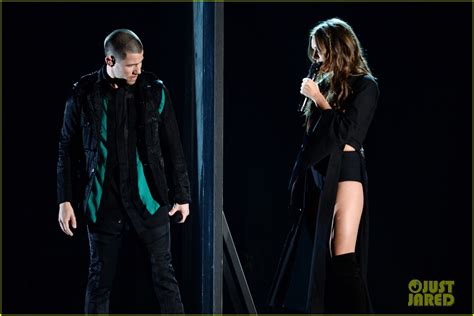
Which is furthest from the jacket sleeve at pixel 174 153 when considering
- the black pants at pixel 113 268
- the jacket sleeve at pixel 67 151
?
the jacket sleeve at pixel 67 151

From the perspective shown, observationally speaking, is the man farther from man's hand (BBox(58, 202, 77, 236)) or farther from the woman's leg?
the woman's leg

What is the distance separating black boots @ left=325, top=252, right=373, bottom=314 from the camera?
10.8ft

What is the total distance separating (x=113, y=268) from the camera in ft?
11.0

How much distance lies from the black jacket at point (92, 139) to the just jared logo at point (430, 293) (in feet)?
4.89

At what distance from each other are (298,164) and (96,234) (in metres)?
0.86

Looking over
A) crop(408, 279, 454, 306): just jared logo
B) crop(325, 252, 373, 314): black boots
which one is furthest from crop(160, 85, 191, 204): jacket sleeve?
crop(408, 279, 454, 306): just jared logo

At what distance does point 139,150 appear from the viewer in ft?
11.1

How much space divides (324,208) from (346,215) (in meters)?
0.09

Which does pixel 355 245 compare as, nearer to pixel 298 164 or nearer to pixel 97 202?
pixel 298 164

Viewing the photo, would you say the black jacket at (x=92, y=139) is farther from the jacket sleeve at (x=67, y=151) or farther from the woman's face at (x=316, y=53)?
the woman's face at (x=316, y=53)

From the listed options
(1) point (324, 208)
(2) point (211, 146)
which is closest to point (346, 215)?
(1) point (324, 208)

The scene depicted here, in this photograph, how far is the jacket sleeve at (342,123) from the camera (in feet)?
10.7

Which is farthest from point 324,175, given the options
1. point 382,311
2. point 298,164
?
point 382,311

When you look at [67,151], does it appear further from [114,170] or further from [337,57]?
[337,57]
